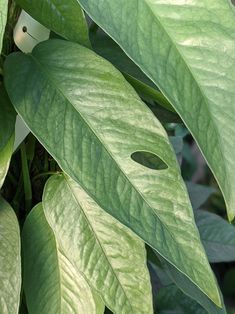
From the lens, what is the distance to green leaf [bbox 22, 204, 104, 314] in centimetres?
71

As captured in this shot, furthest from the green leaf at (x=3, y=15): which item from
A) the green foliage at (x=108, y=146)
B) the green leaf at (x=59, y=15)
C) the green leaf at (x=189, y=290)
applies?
the green leaf at (x=189, y=290)

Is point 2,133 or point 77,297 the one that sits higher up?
point 2,133

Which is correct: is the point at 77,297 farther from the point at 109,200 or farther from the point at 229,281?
the point at 229,281

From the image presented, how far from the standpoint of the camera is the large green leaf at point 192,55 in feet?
1.75

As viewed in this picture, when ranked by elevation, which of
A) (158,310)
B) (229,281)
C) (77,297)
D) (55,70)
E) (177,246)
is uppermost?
(55,70)

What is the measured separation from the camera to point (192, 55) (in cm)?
55

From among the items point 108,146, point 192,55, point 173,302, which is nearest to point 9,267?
point 108,146

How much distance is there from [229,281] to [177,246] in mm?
1610

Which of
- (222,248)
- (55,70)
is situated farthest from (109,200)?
(222,248)

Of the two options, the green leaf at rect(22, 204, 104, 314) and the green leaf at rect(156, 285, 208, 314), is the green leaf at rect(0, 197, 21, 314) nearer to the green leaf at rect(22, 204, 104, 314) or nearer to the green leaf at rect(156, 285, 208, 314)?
the green leaf at rect(22, 204, 104, 314)

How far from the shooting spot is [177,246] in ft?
1.85

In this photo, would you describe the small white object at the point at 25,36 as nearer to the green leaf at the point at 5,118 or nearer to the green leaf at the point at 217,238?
the green leaf at the point at 5,118

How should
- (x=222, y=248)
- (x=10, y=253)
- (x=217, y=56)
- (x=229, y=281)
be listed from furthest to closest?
(x=229, y=281)
(x=222, y=248)
(x=10, y=253)
(x=217, y=56)

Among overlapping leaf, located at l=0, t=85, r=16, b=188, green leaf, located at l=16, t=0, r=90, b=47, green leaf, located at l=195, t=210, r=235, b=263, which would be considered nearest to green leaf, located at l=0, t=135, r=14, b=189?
overlapping leaf, located at l=0, t=85, r=16, b=188
